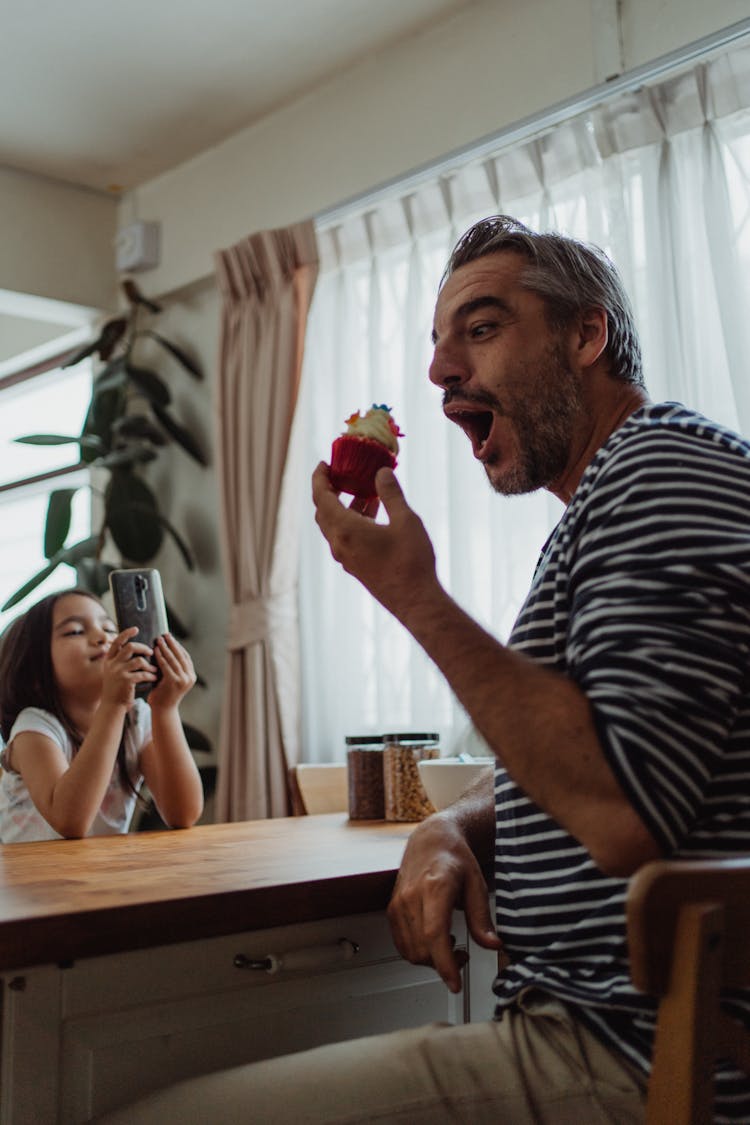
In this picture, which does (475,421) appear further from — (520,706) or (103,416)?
(103,416)

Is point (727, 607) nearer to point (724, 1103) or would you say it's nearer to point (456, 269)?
point (724, 1103)

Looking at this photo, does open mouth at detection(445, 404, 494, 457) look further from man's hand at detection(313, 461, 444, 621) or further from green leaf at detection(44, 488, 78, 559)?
green leaf at detection(44, 488, 78, 559)

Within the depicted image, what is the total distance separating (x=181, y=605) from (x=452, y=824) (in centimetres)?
250

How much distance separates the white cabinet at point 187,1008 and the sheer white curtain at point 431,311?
1.36m

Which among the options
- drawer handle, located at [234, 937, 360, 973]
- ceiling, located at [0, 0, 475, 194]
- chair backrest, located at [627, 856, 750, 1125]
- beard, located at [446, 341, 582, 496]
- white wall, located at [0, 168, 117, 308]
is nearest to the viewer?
chair backrest, located at [627, 856, 750, 1125]

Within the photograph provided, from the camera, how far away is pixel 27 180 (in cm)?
378

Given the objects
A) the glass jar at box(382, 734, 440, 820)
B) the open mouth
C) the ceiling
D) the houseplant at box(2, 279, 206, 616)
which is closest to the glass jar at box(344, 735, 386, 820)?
the glass jar at box(382, 734, 440, 820)

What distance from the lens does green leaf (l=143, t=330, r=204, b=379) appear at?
363cm

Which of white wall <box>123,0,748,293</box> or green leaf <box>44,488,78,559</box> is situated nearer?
white wall <box>123,0,748,293</box>

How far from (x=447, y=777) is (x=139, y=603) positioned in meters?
0.59

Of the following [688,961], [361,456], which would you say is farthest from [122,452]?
[688,961]

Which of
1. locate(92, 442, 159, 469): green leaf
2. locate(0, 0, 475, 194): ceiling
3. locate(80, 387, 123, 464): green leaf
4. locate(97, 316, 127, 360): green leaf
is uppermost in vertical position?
locate(0, 0, 475, 194): ceiling

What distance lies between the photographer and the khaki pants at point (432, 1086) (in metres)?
0.96

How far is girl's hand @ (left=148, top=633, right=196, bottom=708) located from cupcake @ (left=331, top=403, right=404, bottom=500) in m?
0.67
